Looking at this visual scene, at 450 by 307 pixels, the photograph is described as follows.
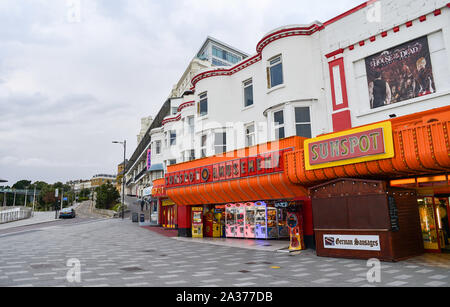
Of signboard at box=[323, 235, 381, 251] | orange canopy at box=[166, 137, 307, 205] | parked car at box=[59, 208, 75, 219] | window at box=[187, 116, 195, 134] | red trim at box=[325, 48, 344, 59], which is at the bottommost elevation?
signboard at box=[323, 235, 381, 251]

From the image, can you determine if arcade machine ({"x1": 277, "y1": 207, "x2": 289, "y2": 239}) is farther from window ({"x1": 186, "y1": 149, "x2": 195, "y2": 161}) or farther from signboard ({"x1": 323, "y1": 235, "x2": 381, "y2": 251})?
window ({"x1": 186, "y1": 149, "x2": 195, "y2": 161})

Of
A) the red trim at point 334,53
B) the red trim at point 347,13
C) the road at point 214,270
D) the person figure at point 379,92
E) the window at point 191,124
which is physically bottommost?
the road at point 214,270

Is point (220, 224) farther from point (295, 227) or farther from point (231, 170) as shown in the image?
point (295, 227)

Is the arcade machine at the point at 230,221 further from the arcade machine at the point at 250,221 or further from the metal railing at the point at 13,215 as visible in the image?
the metal railing at the point at 13,215

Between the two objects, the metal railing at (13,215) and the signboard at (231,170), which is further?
the metal railing at (13,215)

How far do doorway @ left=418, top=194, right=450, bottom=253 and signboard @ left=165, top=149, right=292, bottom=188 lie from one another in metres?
6.78

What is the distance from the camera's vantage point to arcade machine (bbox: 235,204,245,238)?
21.7 metres

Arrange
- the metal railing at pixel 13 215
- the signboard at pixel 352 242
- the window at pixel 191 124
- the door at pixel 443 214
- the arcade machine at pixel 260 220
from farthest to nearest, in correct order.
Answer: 1. the metal railing at pixel 13 215
2. the window at pixel 191 124
3. the arcade machine at pixel 260 220
4. the door at pixel 443 214
5. the signboard at pixel 352 242

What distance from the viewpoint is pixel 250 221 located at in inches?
845

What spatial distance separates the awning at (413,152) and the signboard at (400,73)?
149cm

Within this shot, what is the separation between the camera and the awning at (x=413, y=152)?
32.2 ft

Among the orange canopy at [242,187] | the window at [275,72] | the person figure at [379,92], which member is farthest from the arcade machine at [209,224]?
the person figure at [379,92]

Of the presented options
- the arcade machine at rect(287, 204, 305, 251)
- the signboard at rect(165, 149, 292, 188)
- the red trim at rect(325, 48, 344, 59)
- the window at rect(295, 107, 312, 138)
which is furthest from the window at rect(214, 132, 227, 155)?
the red trim at rect(325, 48, 344, 59)
